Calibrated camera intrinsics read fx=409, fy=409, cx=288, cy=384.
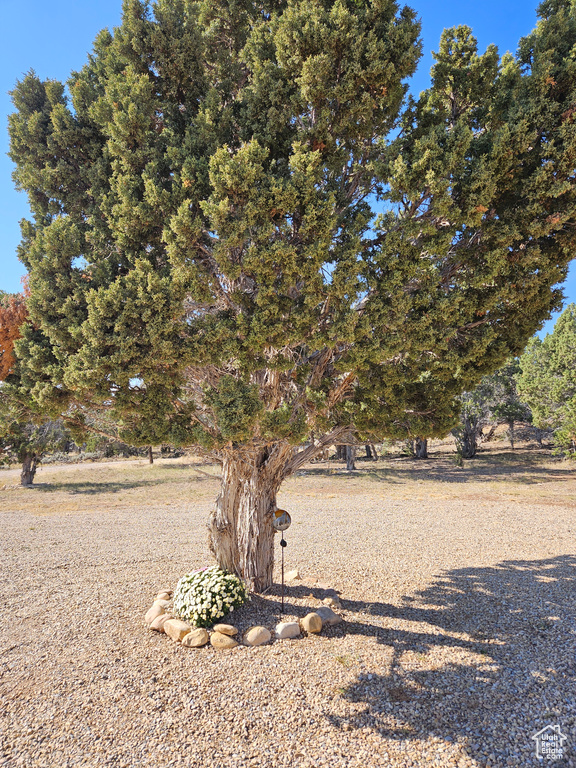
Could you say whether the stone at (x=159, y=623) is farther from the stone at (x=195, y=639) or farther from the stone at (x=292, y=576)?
the stone at (x=292, y=576)

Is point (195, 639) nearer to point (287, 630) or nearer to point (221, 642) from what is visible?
point (221, 642)

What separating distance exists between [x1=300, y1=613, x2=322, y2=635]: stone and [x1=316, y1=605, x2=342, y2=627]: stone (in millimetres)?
207

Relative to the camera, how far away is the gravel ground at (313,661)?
11.5 feet

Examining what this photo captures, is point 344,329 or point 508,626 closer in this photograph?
point 344,329

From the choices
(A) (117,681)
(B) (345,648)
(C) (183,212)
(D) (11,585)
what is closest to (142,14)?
(C) (183,212)

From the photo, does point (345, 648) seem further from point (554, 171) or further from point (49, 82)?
point (49, 82)

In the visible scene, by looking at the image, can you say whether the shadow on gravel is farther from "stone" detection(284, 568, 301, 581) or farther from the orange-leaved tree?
the orange-leaved tree

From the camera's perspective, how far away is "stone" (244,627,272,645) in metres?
5.18

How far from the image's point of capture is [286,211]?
440 centimetres

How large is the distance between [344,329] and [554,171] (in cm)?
278

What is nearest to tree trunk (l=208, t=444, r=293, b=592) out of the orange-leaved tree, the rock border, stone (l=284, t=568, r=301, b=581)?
stone (l=284, t=568, r=301, b=581)

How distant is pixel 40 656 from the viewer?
491 cm

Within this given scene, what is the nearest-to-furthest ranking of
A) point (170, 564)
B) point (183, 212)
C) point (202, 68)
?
1. point (183, 212)
2. point (202, 68)
3. point (170, 564)

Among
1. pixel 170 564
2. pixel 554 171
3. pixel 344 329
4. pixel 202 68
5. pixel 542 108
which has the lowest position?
pixel 170 564
